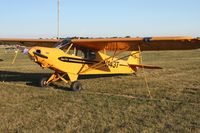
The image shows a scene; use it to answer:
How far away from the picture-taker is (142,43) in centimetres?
1279

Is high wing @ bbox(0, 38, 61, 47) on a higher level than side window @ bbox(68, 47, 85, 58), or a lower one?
higher

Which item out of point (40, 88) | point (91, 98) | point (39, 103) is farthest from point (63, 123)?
point (40, 88)

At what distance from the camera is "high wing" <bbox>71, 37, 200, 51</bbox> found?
37.8 feet

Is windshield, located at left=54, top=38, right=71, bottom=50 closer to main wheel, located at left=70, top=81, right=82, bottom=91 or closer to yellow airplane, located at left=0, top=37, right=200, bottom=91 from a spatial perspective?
yellow airplane, located at left=0, top=37, right=200, bottom=91

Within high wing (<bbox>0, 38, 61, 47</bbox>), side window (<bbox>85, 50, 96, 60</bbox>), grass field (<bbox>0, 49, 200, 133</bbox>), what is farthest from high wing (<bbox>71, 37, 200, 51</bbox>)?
high wing (<bbox>0, 38, 61, 47</bbox>)

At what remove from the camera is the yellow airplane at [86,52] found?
12.1 metres

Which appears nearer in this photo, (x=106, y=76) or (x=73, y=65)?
(x=73, y=65)

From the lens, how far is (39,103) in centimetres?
970

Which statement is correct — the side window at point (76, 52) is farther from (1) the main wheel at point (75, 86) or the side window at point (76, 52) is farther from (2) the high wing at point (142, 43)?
(1) the main wheel at point (75, 86)

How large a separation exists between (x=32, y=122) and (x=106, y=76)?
9727mm

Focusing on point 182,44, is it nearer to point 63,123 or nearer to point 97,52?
point 97,52

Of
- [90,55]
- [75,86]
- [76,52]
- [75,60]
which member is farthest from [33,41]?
[75,86]

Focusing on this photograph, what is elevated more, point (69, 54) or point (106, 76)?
point (69, 54)

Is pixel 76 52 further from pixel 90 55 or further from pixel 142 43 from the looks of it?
pixel 142 43
